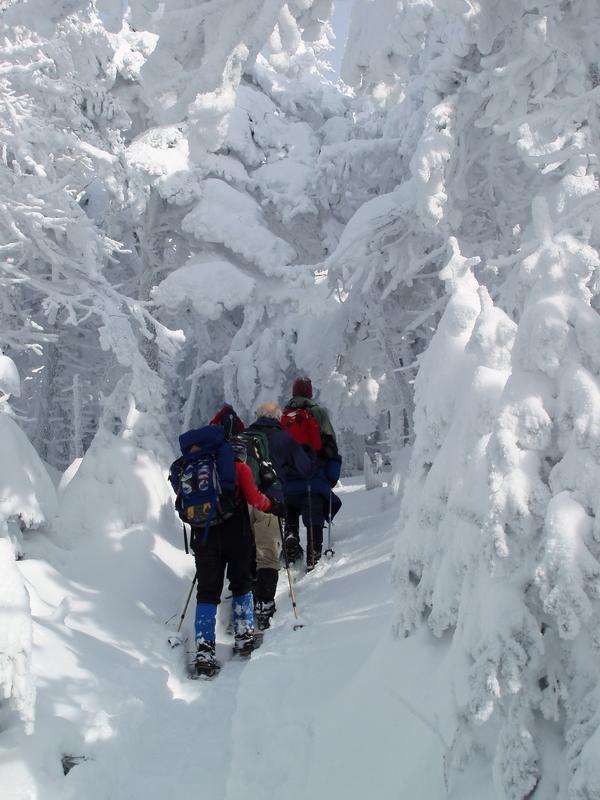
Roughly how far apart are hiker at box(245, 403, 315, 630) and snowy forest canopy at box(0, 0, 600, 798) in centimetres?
232

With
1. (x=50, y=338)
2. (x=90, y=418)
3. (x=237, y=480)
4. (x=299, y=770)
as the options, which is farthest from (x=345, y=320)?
(x=90, y=418)

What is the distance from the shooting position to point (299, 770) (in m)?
3.86

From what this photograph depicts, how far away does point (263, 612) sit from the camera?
7082 mm

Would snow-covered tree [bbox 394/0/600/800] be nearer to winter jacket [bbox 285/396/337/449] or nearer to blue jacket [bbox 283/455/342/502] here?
blue jacket [bbox 283/455/342/502]

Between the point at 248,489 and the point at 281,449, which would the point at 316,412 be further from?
the point at 248,489

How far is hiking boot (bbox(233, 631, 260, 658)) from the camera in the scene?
247 inches

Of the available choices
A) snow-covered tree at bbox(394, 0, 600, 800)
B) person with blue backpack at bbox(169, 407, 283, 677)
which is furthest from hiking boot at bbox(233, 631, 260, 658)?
snow-covered tree at bbox(394, 0, 600, 800)

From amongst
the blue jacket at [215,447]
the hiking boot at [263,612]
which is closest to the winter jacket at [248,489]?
the blue jacket at [215,447]

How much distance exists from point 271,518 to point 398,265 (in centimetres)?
460

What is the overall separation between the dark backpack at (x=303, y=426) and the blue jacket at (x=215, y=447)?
9.54 ft

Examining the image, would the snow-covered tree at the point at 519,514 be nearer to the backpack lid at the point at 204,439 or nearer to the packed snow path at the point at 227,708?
the packed snow path at the point at 227,708

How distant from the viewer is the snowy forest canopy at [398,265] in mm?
2922

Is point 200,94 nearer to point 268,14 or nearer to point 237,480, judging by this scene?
point 268,14

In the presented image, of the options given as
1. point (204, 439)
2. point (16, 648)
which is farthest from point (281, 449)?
point (16, 648)
